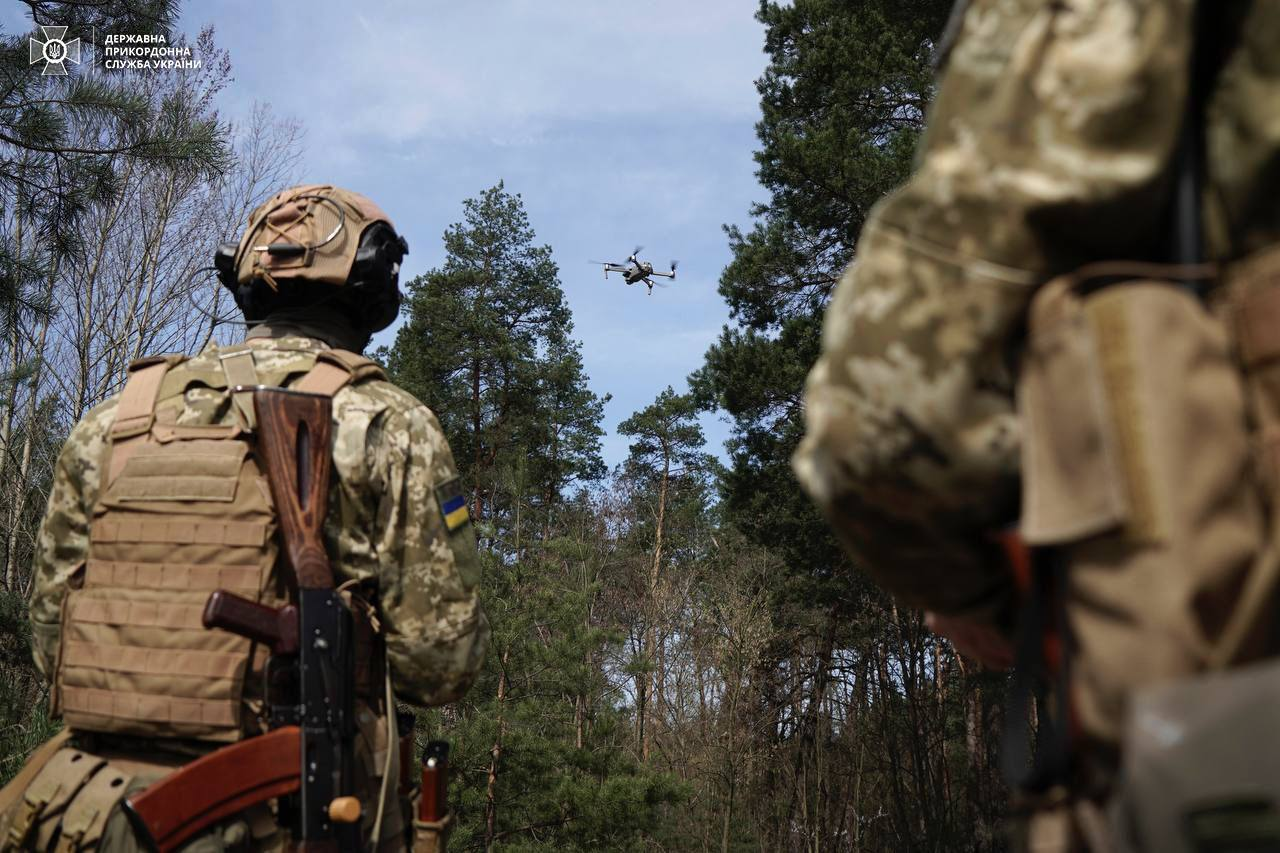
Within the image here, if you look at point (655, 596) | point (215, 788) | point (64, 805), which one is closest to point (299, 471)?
point (215, 788)

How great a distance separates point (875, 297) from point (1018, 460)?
0.84ft

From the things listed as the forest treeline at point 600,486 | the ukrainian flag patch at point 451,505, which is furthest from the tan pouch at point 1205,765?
the forest treeline at point 600,486

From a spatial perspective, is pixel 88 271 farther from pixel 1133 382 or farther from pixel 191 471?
pixel 1133 382

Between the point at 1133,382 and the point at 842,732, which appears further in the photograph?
the point at 842,732

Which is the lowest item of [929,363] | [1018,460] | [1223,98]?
[1018,460]

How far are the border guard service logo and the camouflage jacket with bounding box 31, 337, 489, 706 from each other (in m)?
5.69

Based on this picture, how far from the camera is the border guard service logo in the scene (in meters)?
7.72

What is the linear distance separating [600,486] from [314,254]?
2726cm

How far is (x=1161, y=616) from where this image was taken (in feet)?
3.35

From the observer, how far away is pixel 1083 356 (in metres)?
1.11

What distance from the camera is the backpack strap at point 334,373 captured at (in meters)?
3.22

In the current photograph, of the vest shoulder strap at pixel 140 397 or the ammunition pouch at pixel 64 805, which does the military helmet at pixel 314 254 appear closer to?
the vest shoulder strap at pixel 140 397

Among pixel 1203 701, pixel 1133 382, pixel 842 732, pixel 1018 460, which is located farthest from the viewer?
pixel 842 732

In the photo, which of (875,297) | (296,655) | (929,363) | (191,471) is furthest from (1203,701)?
(191,471)
